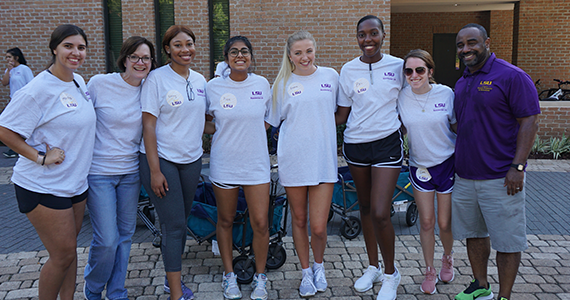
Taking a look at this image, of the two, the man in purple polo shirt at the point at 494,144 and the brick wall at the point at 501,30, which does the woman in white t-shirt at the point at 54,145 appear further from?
the brick wall at the point at 501,30

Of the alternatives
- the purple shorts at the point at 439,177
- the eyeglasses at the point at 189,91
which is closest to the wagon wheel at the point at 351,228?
the purple shorts at the point at 439,177

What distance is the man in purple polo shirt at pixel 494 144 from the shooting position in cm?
307

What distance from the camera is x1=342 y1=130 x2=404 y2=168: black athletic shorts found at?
3.52 m

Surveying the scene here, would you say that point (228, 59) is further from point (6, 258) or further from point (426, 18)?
point (426, 18)

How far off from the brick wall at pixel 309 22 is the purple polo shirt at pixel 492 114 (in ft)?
22.4

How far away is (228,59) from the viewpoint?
3443 millimetres

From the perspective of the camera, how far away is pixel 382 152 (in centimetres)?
352

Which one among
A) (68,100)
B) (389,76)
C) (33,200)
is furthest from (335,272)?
(68,100)

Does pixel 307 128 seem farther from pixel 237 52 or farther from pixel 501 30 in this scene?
pixel 501 30

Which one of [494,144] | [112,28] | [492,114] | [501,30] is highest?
[501,30]

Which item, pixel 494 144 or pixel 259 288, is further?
pixel 259 288

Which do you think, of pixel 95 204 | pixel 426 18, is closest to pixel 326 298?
pixel 95 204

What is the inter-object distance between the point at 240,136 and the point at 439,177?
1669 mm

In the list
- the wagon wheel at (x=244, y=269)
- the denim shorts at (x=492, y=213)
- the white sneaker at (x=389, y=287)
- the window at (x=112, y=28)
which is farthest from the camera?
the window at (x=112, y=28)
